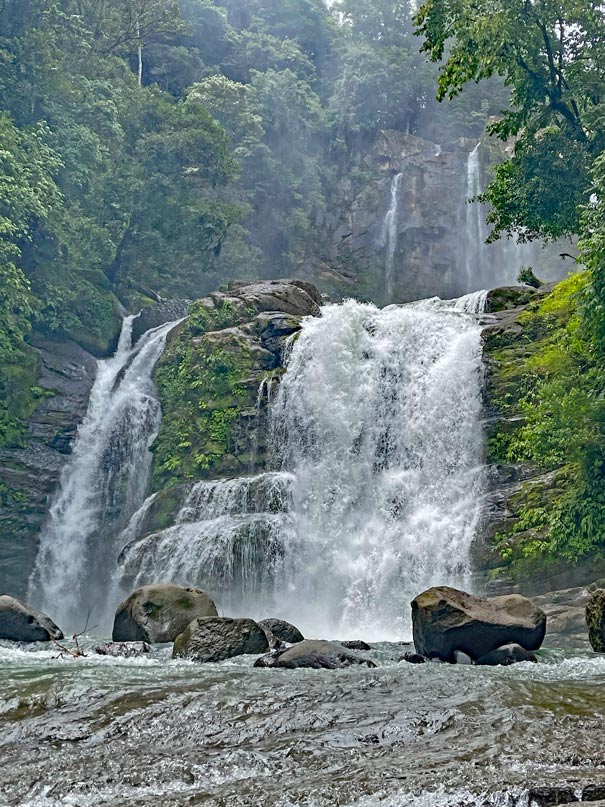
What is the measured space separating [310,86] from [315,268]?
15.3 m

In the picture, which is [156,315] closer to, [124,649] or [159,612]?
[159,612]

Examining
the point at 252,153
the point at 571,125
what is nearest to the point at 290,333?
the point at 571,125

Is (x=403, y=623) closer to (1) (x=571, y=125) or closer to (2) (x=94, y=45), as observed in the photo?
(1) (x=571, y=125)

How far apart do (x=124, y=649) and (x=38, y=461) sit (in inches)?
565

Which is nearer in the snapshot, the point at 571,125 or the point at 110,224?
the point at 571,125

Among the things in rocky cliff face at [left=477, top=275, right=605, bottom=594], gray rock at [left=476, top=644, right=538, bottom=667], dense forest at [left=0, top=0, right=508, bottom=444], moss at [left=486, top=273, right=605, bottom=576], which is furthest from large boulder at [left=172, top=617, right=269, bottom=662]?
dense forest at [left=0, top=0, right=508, bottom=444]

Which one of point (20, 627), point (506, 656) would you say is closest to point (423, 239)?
point (20, 627)

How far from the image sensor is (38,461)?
26.8 metres

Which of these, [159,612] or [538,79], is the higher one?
[538,79]

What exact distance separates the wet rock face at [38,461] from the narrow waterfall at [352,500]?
374 centimetres

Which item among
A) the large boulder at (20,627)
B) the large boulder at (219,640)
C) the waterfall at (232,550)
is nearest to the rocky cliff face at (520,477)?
the waterfall at (232,550)

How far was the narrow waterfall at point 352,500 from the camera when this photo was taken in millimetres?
19812

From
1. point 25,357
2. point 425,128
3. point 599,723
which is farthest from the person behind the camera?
point 425,128

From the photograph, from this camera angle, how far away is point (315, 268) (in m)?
45.0
